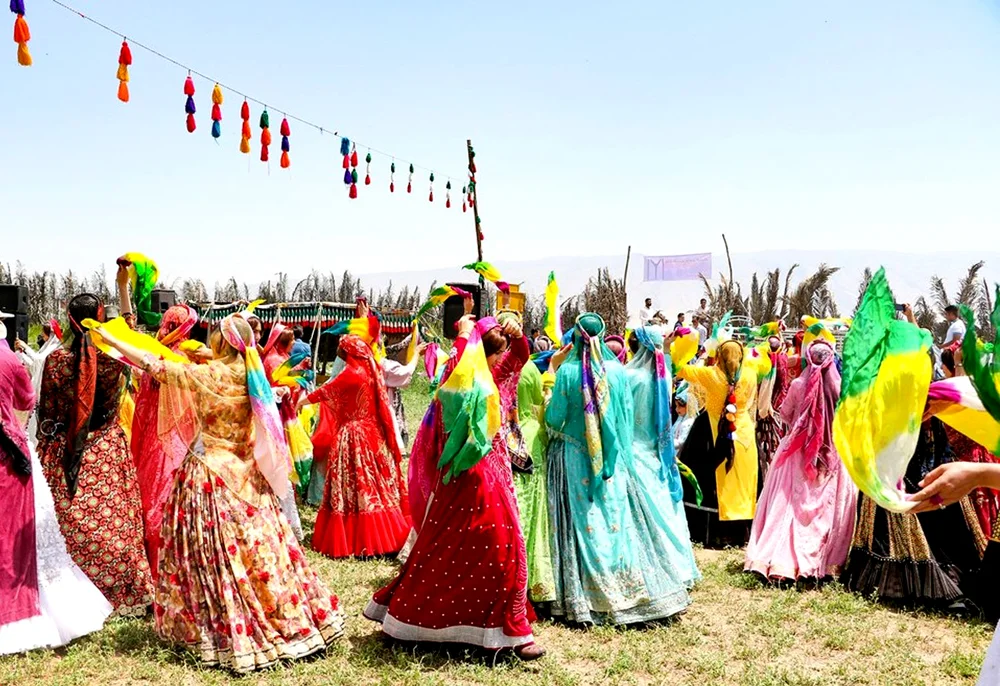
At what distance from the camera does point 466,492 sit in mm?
4395

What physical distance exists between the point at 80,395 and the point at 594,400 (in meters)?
2.91

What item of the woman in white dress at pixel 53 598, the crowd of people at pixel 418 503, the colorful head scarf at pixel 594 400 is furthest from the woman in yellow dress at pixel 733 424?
the woman in white dress at pixel 53 598

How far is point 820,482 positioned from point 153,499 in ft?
14.5

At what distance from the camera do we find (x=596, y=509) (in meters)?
5.11

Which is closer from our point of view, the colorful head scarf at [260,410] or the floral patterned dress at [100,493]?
the colorful head scarf at [260,410]

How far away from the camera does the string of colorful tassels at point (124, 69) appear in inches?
274

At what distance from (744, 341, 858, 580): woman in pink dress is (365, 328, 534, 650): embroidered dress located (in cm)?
226

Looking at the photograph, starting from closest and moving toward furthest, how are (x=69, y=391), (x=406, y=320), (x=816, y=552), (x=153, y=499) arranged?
(x=69, y=391) < (x=153, y=499) < (x=816, y=552) < (x=406, y=320)

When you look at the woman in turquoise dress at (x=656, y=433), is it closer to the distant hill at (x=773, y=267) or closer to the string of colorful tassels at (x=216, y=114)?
the string of colorful tassels at (x=216, y=114)

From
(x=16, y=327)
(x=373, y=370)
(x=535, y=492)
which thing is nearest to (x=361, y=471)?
(x=373, y=370)

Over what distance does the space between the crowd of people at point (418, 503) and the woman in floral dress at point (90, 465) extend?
1cm

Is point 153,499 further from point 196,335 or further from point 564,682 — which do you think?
point 564,682

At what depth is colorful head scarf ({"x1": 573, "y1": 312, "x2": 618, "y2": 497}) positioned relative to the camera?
5.07 metres

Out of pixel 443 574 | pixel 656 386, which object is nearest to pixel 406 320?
pixel 656 386
